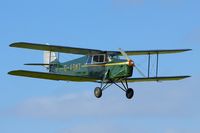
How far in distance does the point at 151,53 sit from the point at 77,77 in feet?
20.4

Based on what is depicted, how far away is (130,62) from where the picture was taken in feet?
118

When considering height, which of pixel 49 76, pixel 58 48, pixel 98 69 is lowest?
pixel 49 76

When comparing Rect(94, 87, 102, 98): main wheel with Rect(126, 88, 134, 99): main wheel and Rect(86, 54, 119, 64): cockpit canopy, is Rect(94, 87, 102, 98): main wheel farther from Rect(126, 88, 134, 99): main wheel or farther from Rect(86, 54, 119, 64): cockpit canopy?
Rect(86, 54, 119, 64): cockpit canopy

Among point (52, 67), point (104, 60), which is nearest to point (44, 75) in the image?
point (104, 60)

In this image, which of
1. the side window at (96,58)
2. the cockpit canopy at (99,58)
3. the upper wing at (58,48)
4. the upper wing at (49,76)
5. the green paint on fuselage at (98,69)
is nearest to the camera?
the upper wing at (49,76)

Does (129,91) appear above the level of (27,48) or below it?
below

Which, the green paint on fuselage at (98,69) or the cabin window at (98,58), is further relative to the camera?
the cabin window at (98,58)

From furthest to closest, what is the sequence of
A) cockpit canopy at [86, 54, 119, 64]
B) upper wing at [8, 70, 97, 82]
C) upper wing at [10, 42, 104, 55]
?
cockpit canopy at [86, 54, 119, 64] → upper wing at [10, 42, 104, 55] → upper wing at [8, 70, 97, 82]

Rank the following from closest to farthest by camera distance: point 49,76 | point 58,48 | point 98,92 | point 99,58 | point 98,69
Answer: point 49,76 → point 98,92 → point 98,69 → point 99,58 → point 58,48

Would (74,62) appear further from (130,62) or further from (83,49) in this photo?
(130,62)

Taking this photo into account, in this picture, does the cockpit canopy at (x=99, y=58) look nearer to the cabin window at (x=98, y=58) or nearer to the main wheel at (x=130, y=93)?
the cabin window at (x=98, y=58)

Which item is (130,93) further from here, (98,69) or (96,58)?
(96,58)

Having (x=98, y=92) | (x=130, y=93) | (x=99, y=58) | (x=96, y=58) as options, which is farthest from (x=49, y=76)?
(x=130, y=93)

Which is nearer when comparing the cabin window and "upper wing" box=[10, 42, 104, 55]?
"upper wing" box=[10, 42, 104, 55]
